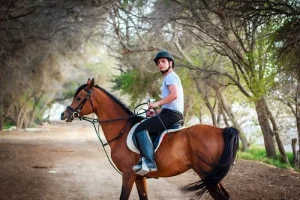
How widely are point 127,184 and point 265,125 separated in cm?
878

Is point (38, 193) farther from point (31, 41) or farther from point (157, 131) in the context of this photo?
point (31, 41)

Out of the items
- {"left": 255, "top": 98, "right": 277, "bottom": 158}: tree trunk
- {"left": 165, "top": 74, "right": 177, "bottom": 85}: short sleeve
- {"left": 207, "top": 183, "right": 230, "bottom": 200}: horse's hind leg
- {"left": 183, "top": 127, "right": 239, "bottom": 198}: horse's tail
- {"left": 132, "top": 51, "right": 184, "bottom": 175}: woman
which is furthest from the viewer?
{"left": 255, "top": 98, "right": 277, "bottom": 158}: tree trunk

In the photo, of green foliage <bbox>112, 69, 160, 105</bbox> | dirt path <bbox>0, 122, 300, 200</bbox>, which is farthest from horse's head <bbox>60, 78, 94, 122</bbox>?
green foliage <bbox>112, 69, 160, 105</bbox>

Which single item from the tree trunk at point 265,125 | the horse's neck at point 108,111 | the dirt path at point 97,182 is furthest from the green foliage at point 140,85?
the horse's neck at point 108,111

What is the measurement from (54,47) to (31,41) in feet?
9.72

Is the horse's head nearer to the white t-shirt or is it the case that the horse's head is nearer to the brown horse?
the brown horse

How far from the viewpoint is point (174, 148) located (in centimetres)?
525

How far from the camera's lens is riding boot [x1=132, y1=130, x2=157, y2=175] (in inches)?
200

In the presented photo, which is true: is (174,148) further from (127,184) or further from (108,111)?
(108,111)

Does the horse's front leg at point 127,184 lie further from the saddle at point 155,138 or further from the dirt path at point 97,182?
the dirt path at point 97,182

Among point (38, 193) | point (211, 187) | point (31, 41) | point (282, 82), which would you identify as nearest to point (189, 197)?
point (211, 187)

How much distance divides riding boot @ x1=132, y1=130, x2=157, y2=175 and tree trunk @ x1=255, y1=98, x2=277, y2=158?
7.12 meters

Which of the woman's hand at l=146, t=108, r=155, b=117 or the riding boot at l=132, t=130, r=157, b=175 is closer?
the riding boot at l=132, t=130, r=157, b=175

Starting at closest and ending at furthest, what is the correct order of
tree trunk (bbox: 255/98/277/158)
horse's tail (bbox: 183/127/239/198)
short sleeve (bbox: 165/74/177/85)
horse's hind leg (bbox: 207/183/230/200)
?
horse's tail (bbox: 183/127/239/198) → horse's hind leg (bbox: 207/183/230/200) → short sleeve (bbox: 165/74/177/85) → tree trunk (bbox: 255/98/277/158)
